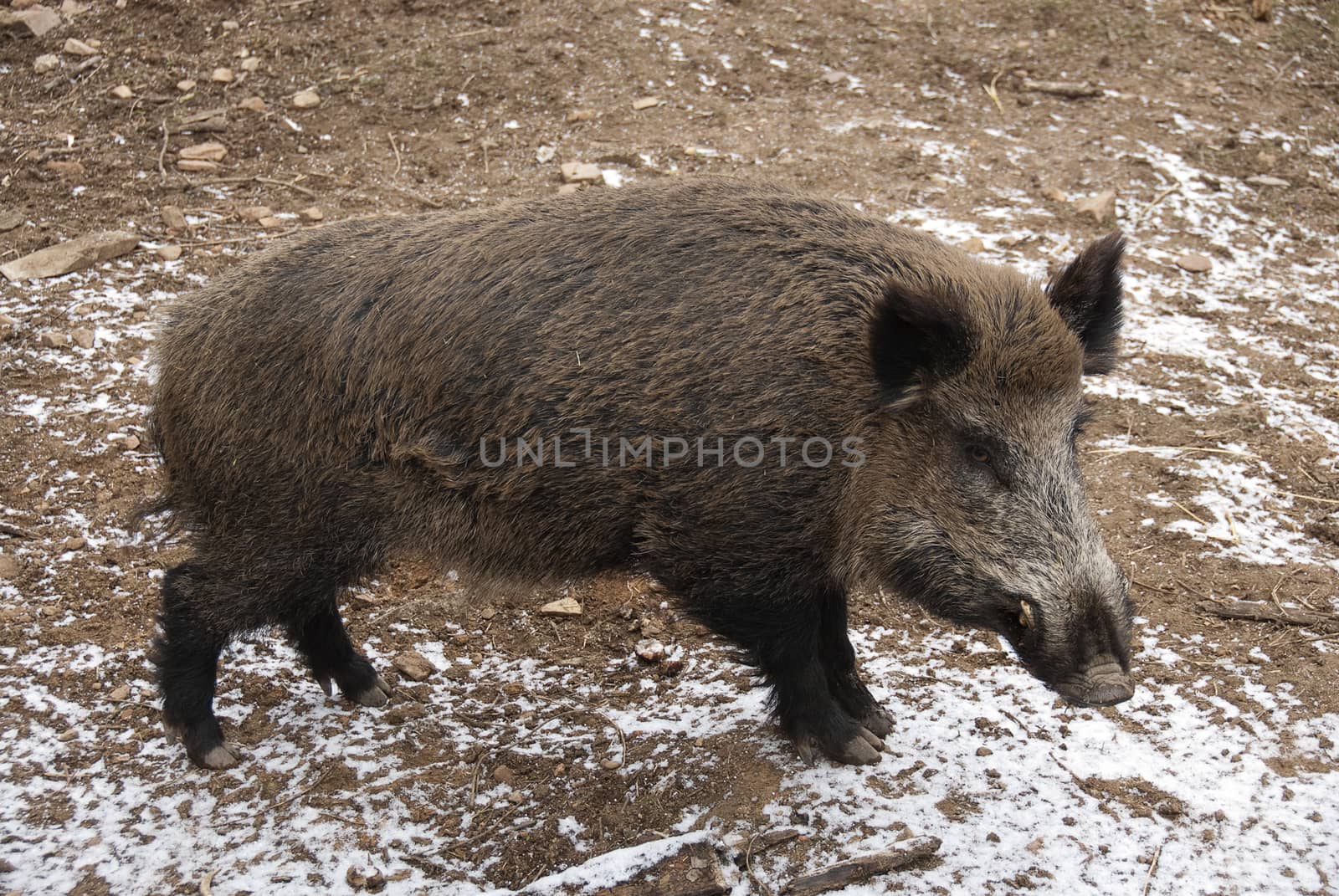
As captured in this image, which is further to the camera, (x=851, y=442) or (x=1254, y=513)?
(x=1254, y=513)

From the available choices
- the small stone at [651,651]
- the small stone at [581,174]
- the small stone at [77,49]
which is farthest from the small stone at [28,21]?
the small stone at [651,651]

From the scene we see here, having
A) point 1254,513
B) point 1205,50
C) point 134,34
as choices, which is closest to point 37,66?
point 134,34

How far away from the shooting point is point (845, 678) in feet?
13.4

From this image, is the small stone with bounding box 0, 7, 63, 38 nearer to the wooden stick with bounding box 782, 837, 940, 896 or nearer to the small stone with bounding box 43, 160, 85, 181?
the small stone with bounding box 43, 160, 85, 181

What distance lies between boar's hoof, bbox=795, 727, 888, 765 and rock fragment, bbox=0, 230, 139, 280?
192 inches

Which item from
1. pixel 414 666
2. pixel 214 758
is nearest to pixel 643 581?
pixel 414 666

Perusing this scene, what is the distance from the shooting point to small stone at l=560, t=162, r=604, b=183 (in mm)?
7078

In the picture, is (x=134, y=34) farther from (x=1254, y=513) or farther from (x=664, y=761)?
(x=1254, y=513)

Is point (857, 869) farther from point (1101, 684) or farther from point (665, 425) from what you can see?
point (665, 425)

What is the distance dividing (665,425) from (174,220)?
4.55 metres

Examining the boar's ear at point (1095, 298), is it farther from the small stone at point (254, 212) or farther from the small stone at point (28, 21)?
the small stone at point (28, 21)

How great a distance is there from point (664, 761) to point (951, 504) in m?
1.44

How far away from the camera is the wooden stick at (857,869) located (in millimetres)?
3303

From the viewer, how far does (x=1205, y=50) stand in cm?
894
